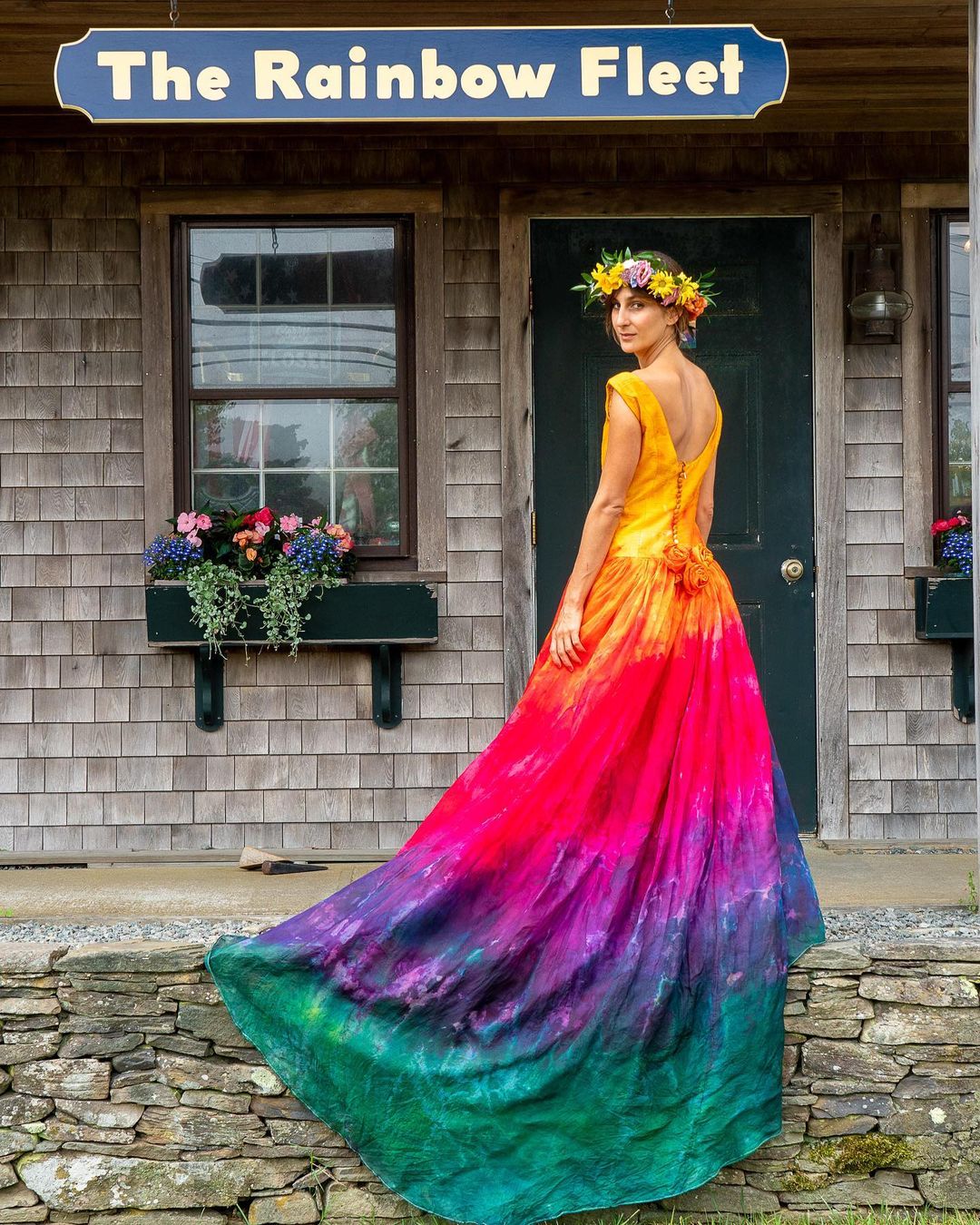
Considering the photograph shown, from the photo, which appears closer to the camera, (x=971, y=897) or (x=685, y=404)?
(x=685, y=404)

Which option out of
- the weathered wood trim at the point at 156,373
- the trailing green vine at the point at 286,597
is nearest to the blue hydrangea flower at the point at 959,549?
the trailing green vine at the point at 286,597

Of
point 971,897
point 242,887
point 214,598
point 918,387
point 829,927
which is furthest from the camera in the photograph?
point 918,387

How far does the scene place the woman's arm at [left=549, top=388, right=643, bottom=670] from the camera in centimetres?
313

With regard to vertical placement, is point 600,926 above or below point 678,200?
below

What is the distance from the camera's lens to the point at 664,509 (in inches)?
127

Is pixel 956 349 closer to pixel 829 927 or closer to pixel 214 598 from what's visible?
pixel 829 927

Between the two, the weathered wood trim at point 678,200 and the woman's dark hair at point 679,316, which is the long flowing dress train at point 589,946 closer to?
the woman's dark hair at point 679,316

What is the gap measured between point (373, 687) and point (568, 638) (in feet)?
6.95

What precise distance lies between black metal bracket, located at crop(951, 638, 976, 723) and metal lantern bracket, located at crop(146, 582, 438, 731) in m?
2.05

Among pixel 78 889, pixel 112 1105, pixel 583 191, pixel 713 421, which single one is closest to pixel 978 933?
pixel 713 421

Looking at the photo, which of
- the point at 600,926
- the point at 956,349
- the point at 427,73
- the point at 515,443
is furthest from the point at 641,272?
the point at 956,349

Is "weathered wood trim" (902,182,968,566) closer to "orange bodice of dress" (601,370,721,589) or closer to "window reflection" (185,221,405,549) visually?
"window reflection" (185,221,405,549)

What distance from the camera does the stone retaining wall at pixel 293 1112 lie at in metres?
3.15

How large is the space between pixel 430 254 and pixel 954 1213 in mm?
3713
